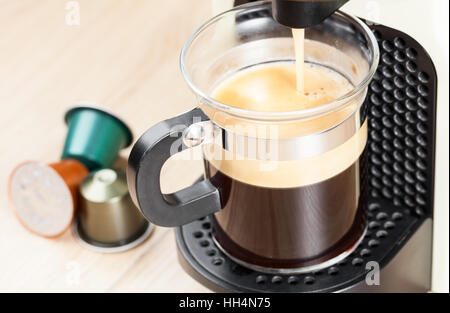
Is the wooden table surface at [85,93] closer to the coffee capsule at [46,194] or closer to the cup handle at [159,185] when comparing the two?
the coffee capsule at [46,194]

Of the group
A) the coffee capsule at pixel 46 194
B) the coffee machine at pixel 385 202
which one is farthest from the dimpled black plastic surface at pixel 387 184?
the coffee capsule at pixel 46 194

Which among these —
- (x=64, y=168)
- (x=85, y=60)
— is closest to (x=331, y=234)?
(x=64, y=168)

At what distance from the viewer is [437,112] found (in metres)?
0.59

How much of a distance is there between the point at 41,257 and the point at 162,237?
11cm

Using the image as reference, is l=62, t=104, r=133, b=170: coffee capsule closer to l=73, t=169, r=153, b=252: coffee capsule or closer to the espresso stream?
l=73, t=169, r=153, b=252: coffee capsule

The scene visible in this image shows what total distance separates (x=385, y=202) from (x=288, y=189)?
133 millimetres

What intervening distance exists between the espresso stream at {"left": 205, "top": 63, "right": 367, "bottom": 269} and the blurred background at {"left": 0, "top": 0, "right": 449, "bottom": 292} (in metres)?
0.07

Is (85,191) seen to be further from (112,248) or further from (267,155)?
(267,155)

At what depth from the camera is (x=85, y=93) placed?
849 millimetres

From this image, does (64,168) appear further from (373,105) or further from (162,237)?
(373,105)

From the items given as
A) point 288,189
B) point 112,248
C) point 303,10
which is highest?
point 303,10

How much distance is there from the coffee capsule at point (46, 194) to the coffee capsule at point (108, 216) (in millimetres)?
15

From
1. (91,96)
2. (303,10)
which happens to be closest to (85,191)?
(91,96)

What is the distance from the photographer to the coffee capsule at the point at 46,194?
0.72 metres
